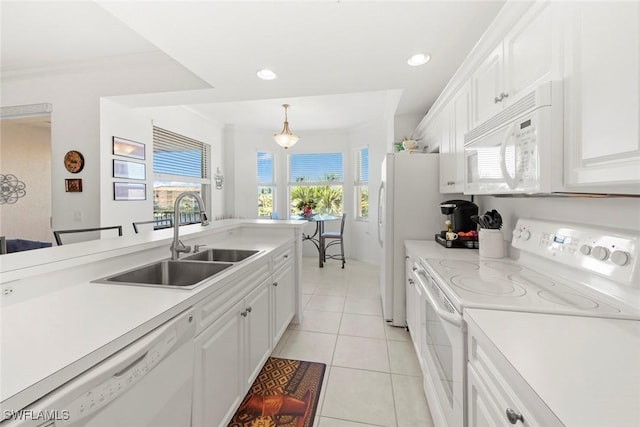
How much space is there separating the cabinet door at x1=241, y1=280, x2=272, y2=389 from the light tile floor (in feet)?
1.37

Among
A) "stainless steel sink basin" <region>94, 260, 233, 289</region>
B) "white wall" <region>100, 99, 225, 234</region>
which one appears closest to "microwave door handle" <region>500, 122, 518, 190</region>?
"stainless steel sink basin" <region>94, 260, 233, 289</region>

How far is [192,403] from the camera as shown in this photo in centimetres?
108

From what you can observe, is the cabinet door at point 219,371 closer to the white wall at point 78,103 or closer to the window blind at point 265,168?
the white wall at point 78,103

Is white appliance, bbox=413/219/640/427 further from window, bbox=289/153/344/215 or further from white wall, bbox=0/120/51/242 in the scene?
white wall, bbox=0/120/51/242

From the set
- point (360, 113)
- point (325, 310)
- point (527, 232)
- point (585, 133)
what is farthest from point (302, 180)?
point (585, 133)

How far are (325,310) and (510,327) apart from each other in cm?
240

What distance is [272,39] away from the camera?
1854 mm

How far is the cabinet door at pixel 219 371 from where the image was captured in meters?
1.12

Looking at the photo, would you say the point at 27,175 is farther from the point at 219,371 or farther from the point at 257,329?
the point at 219,371

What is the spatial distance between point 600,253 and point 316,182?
5.00m

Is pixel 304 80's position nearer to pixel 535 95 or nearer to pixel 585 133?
pixel 535 95

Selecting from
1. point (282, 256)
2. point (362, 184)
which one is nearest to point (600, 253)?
point (282, 256)

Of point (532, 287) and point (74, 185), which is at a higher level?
point (74, 185)

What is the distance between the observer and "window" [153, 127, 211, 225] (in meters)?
3.97
